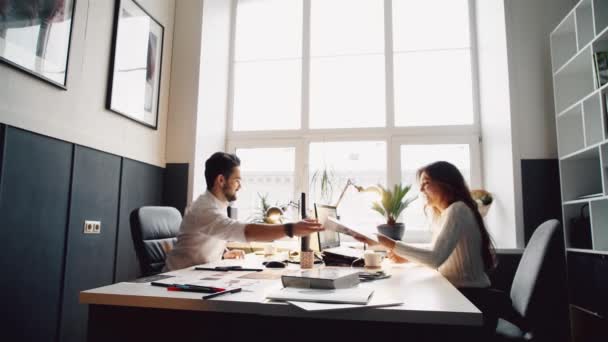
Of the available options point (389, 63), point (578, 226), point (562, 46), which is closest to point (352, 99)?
point (389, 63)

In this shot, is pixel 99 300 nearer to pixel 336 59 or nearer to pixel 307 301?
pixel 307 301

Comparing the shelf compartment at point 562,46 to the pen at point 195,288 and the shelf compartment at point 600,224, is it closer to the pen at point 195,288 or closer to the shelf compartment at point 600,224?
the shelf compartment at point 600,224

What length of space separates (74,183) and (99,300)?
1591 millimetres

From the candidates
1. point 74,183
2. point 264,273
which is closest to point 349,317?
point 264,273

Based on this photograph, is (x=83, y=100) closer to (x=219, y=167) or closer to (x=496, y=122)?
(x=219, y=167)

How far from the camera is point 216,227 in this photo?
2002mm

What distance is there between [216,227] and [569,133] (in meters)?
2.68

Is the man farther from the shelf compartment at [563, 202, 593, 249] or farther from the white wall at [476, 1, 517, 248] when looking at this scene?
the white wall at [476, 1, 517, 248]

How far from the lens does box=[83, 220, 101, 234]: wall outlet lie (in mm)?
2693

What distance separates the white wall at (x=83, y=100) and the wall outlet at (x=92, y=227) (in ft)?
1.72

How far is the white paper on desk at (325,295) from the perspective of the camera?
1.15 meters

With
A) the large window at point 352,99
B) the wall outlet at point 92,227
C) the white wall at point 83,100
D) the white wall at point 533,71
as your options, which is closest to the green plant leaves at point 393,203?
the large window at point 352,99

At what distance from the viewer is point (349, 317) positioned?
111cm

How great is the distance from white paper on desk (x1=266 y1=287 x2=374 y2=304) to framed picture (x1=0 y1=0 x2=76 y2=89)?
1973mm
